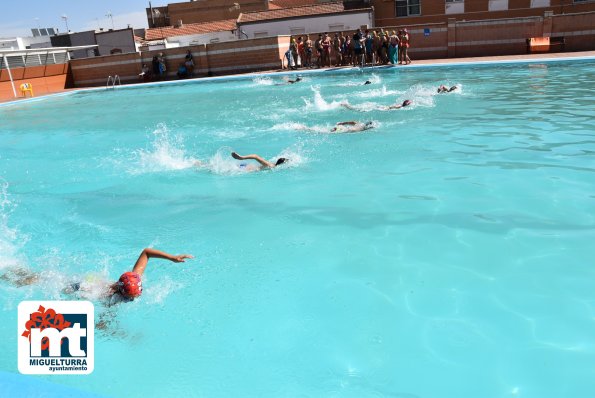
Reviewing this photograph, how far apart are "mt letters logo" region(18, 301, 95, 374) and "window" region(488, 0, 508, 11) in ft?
93.9

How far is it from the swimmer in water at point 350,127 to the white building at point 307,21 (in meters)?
20.1

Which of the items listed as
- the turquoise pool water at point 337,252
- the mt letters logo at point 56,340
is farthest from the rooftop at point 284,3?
the mt letters logo at point 56,340

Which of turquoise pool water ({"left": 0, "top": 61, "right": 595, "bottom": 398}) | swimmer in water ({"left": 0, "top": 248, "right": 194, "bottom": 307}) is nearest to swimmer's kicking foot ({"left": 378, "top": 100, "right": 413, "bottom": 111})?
turquoise pool water ({"left": 0, "top": 61, "right": 595, "bottom": 398})

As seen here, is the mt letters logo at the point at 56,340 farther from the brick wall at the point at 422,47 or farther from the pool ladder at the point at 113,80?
the pool ladder at the point at 113,80

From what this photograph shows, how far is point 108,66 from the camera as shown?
27.5 metres

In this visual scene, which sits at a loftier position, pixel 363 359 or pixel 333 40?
pixel 333 40

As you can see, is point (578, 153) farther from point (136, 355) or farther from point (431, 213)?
point (136, 355)

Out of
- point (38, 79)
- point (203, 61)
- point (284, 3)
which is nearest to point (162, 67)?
point (203, 61)

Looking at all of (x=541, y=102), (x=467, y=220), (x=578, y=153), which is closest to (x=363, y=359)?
(x=467, y=220)

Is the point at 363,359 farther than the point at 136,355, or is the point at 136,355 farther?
the point at 136,355

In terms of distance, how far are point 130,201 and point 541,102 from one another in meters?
9.64

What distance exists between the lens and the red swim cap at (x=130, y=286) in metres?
4.31

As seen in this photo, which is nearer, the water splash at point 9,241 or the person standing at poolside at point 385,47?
the water splash at point 9,241

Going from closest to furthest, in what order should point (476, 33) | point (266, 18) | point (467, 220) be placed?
1. point (467, 220)
2. point (476, 33)
3. point (266, 18)
